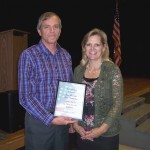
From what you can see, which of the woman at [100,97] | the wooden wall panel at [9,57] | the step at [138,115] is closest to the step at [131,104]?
the step at [138,115]

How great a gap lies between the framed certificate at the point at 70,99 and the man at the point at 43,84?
5 cm

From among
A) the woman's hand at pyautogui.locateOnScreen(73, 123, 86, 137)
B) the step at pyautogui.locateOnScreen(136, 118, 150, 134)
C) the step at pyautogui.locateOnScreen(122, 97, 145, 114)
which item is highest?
the woman's hand at pyautogui.locateOnScreen(73, 123, 86, 137)

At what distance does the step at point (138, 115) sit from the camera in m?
3.96

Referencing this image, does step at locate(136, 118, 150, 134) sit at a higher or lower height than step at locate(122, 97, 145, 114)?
lower

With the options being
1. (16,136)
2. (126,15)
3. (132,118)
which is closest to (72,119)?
(16,136)

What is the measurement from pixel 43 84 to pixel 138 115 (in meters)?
2.72

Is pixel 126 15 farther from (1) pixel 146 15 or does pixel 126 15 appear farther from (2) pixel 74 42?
(2) pixel 74 42

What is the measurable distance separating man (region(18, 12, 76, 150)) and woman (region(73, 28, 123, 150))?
0.17 metres

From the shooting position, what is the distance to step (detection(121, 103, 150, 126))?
3960 mm

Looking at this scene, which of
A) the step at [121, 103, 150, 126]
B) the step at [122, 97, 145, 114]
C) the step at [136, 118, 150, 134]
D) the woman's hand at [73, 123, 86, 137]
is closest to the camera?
the woman's hand at [73, 123, 86, 137]

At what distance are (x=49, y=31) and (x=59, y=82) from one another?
372 mm

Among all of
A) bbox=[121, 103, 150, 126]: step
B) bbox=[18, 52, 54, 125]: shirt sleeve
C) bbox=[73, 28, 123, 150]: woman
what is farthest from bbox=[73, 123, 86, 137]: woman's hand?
bbox=[121, 103, 150, 126]: step

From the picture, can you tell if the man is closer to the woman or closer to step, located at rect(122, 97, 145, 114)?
the woman

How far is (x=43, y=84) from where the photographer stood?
1828 millimetres
